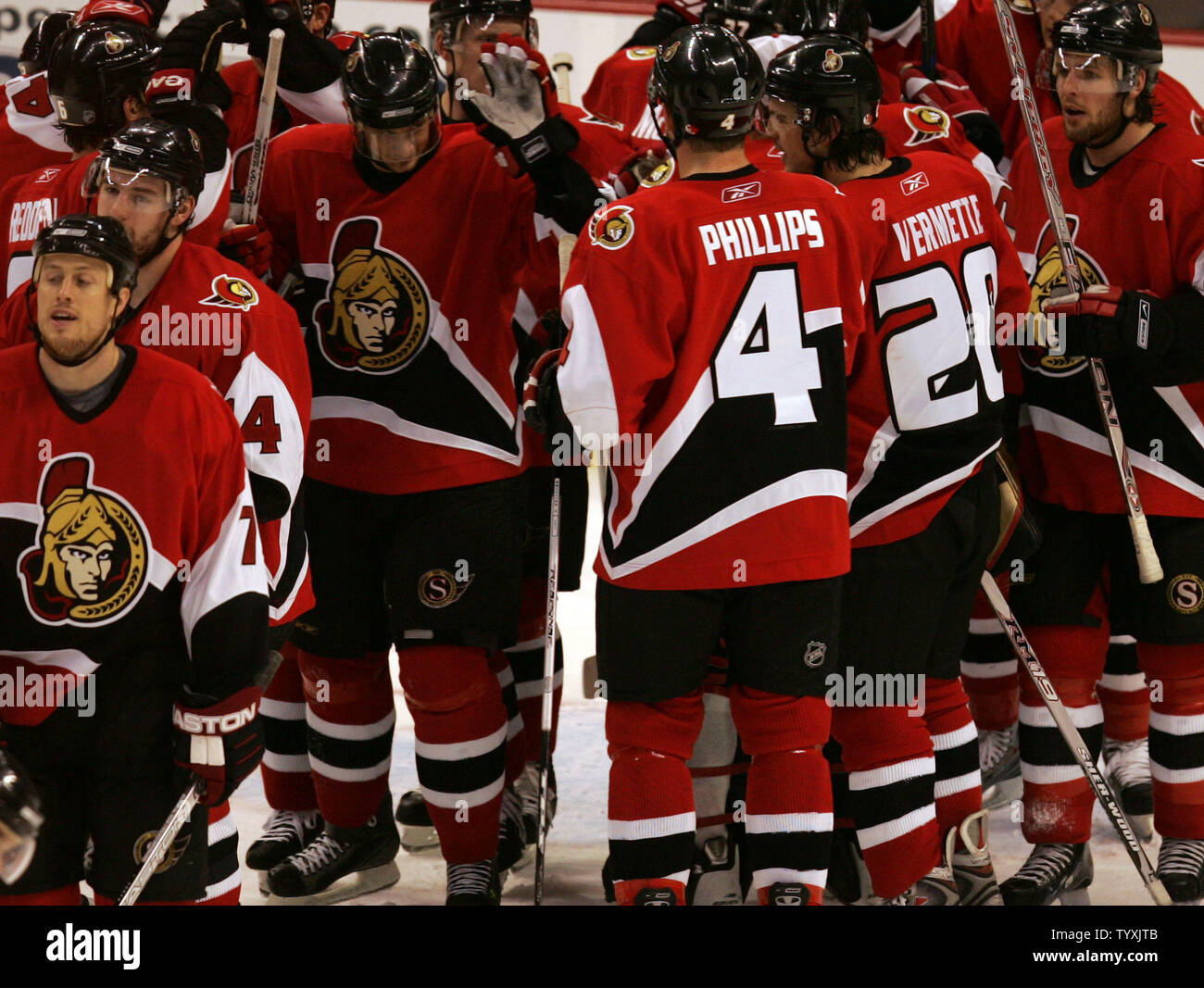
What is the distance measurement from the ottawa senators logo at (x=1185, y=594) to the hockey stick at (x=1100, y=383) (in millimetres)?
40

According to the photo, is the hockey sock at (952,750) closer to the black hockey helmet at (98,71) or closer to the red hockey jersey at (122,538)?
the red hockey jersey at (122,538)

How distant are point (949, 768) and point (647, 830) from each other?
75 cm

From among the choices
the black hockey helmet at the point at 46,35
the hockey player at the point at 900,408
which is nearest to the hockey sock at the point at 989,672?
the hockey player at the point at 900,408

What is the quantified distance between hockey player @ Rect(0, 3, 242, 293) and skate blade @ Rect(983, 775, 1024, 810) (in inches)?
87.7

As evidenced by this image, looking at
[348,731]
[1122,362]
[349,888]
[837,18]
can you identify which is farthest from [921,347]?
[349,888]

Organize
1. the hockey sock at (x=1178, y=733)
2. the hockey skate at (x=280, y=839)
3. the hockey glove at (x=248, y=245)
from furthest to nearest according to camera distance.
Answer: the hockey skate at (x=280, y=839)
the hockey sock at (x=1178, y=733)
the hockey glove at (x=248, y=245)

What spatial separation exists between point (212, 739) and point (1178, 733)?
187cm

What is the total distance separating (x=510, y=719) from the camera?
366 centimetres

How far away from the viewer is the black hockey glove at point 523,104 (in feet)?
9.93

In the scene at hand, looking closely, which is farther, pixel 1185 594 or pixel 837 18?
pixel 837 18

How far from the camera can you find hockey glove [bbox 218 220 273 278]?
3.02 metres

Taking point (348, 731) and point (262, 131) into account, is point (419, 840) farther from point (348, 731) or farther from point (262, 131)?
point (262, 131)

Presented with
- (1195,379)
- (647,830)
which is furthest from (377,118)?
(1195,379)
